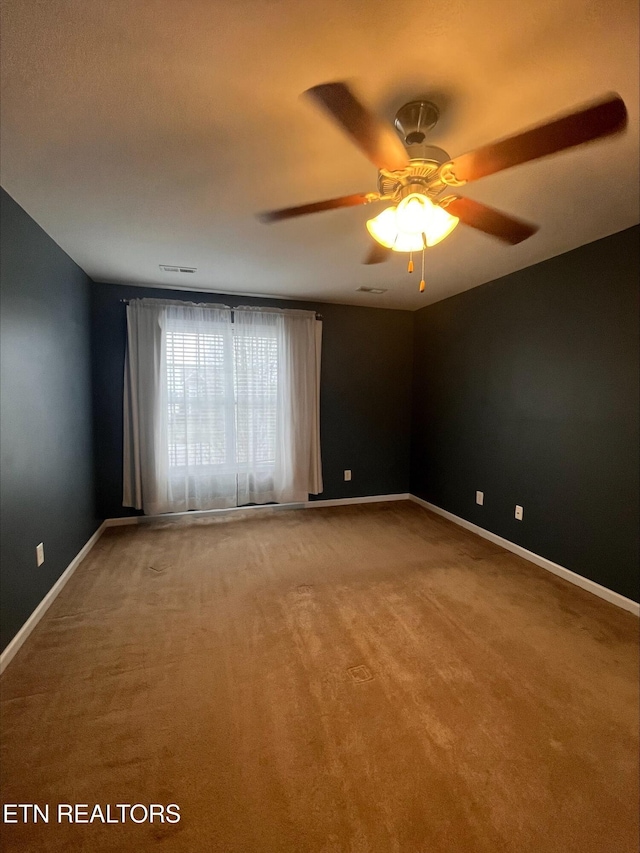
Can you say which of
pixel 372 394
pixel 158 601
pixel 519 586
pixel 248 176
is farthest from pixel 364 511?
pixel 248 176

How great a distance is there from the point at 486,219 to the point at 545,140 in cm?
56

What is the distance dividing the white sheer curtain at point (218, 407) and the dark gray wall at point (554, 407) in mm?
1554

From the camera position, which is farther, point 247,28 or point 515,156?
point 515,156

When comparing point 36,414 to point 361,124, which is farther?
point 36,414

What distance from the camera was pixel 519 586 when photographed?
8.41 feet

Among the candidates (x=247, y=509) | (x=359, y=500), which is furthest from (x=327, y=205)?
(x=359, y=500)

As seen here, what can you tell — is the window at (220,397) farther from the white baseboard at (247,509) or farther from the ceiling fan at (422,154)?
the ceiling fan at (422,154)

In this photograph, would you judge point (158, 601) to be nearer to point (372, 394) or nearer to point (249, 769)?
point (249, 769)

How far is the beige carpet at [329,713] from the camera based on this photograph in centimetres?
115

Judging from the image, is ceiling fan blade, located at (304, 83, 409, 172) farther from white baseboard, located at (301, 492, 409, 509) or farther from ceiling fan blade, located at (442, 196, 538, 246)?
white baseboard, located at (301, 492, 409, 509)

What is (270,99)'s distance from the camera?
49.8 inches

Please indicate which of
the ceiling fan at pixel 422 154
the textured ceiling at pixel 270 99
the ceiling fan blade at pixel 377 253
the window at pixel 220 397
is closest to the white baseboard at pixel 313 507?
the window at pixel 220 397

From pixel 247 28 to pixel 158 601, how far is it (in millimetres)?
2718

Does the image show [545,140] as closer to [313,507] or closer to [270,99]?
[270,99]
